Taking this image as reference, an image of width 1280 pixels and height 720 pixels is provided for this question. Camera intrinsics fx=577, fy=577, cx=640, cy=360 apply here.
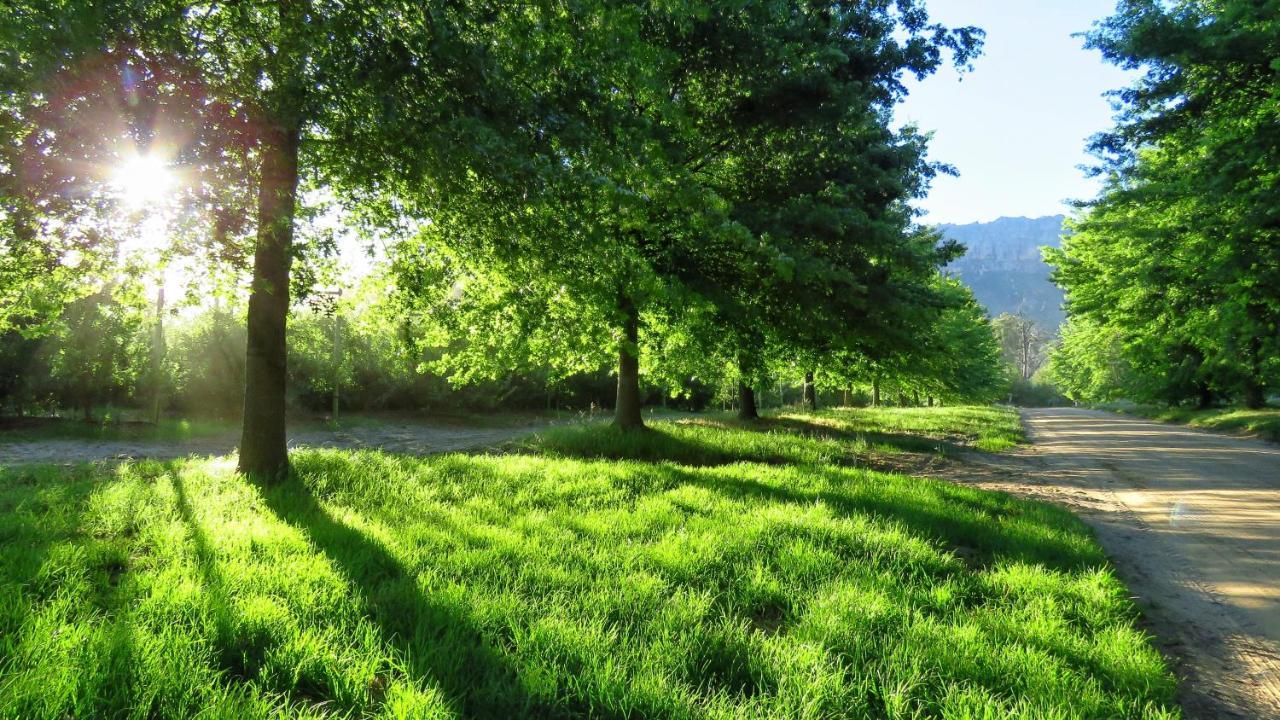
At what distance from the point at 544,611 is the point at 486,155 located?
4.00 meters

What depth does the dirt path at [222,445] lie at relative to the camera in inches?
604

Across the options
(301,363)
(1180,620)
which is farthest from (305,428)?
(1180,620)

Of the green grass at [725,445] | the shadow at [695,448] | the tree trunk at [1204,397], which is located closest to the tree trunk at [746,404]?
the green grass at [725,445]

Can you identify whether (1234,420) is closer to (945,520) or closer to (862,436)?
(862,436)

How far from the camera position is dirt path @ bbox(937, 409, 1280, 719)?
3.24 meters

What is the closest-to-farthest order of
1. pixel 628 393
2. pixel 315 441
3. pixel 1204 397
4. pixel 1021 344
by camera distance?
pixel 628 393 < pixel 315 441 < pixel 1204 397 < pixel 1021 344

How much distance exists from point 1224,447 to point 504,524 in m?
19.0

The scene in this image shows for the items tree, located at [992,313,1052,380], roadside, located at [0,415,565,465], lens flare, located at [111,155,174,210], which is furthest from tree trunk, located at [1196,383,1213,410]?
tree, located at [992,313,1052,380]

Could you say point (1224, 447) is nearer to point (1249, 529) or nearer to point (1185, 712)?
point (1249, 529)

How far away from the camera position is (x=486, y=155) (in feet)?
17.4

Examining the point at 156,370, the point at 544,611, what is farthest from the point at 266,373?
the point at 156,370

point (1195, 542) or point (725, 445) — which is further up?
point (725, 445)

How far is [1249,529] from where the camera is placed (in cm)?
625

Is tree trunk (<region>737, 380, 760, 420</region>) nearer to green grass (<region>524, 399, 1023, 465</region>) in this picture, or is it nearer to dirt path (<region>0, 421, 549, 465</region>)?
green grass (<region>524, 399, 1023, 465</region>)
